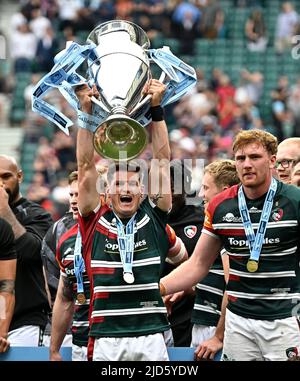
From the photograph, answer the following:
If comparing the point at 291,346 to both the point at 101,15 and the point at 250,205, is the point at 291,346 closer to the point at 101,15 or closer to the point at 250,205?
the point at 250,205

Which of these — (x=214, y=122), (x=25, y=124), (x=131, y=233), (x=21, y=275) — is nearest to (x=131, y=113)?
(x=131, y=233)

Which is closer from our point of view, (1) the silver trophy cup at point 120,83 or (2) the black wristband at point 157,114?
(1) the silver trophy cup at point 120,83

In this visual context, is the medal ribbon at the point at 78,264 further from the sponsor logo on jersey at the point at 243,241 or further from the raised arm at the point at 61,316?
the sponsor logo on jersey at the point at 243,241

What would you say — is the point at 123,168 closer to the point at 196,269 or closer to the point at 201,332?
the point at 196,269

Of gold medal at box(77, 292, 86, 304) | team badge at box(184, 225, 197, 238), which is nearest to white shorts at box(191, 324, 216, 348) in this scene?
team badge at box(184, 225, 197, 238)

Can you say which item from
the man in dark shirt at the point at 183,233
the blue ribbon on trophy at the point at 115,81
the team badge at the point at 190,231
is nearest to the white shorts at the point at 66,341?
the man in dark shirt at the point at 183,233

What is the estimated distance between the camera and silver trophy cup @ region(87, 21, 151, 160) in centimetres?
614

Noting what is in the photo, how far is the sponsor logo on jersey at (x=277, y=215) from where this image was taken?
6359 mm

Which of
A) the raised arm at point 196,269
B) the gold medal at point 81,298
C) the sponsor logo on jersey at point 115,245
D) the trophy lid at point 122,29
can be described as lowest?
the gold medal at point 81,298

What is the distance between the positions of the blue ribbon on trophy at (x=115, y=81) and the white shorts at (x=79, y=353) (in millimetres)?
1188

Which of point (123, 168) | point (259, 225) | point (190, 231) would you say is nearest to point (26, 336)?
point (190, 231)

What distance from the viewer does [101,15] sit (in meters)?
19.1

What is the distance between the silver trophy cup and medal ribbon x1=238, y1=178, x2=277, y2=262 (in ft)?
2.21

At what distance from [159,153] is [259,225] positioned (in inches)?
25.1
